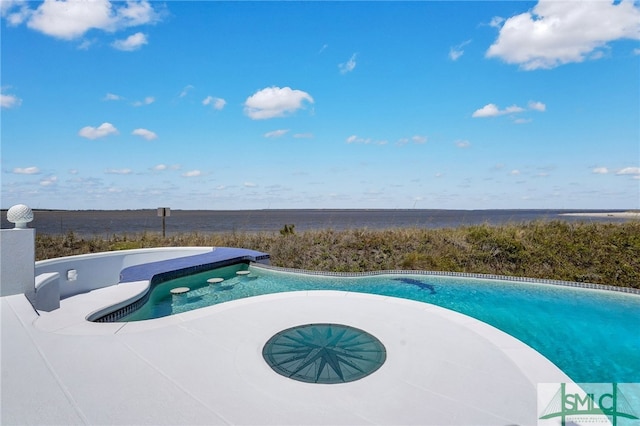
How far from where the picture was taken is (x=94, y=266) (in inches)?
243

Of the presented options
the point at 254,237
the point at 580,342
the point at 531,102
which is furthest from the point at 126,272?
the point at 531,102

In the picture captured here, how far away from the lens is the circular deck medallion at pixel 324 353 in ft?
7.83

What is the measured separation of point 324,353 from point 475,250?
21.5 feet

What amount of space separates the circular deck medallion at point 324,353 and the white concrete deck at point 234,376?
0.30ft

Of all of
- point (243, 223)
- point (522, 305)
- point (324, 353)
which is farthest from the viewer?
point (243, 223)

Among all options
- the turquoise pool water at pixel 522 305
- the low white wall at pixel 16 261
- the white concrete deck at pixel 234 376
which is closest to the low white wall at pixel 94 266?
the turquoise pool water at pixel 522 305

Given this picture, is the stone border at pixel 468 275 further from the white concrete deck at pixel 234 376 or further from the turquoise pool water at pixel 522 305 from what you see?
the white concrete deck at pixel 234 376

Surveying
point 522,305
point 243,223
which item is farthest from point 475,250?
point 243,223

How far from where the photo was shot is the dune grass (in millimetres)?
6930

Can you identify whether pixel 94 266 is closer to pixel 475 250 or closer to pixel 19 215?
pixel 19 215

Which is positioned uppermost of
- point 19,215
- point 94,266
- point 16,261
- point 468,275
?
point 19,215

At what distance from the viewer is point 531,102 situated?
953 cm

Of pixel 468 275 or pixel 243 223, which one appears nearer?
pixel 468 275

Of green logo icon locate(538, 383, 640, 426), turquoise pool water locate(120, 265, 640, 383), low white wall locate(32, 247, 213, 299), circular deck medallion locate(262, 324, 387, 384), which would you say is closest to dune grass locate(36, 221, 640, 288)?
turquoise pool water locate(120, 265, 640, 383)
